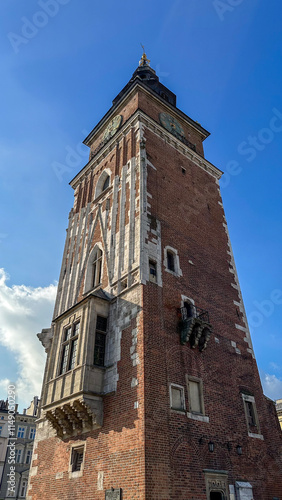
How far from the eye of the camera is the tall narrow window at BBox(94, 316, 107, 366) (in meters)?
15.3

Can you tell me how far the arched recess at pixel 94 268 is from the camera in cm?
1962

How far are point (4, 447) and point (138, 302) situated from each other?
47.3m

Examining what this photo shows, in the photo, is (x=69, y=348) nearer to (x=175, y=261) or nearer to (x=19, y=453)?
(x=175, y=261)

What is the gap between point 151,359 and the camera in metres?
13.7

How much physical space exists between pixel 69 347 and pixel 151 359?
447cm

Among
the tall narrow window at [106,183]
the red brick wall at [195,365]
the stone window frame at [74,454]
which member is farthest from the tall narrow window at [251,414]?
the tall narrow window at [106,183]

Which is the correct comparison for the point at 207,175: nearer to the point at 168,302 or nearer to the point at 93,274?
the point at 93,274

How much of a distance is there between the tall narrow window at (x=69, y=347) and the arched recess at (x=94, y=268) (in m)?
3.06

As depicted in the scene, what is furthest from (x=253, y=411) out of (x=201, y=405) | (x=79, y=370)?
(x=79, y=370)

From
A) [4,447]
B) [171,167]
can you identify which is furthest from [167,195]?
[4,447]

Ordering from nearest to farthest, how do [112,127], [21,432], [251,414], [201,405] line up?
1. [201,405]
2. [251,414]
3. [112,127]
4. [21,432]

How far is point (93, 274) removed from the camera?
20531 millimetres

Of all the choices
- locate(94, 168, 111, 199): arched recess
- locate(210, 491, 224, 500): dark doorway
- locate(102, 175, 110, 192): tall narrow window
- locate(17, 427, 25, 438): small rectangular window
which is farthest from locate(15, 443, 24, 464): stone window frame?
locate(210, 491, 224, 500): dark doorway

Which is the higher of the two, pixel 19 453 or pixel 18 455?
pixel 19 453
